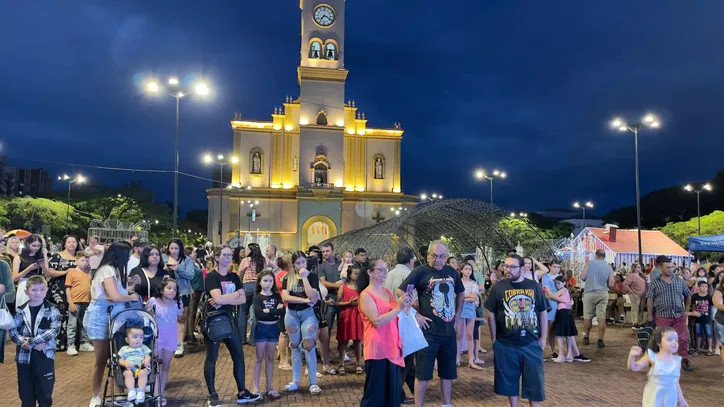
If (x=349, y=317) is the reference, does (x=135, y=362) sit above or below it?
below

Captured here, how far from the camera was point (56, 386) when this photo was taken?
24.1 feet

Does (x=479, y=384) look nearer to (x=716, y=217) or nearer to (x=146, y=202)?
(x=716, y=217)

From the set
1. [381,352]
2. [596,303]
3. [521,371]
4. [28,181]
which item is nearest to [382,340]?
[381,352]

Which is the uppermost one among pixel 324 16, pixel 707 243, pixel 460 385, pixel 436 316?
pixel 324 16

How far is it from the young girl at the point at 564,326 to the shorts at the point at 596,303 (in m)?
1.71

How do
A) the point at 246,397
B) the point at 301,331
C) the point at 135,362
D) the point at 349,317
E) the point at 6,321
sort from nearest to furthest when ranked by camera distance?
the point at 6,321, the point at 135,362, the point at 246,397, the point at 301,331, the point at 349,317

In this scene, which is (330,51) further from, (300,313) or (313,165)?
(300,313)

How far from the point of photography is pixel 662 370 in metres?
4.64

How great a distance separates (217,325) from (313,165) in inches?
1849

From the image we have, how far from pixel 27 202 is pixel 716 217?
51.6 m

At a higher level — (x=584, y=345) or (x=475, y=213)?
(x=475, y=213)

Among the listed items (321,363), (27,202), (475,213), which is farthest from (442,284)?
(27,202)

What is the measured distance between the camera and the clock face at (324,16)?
180 ft

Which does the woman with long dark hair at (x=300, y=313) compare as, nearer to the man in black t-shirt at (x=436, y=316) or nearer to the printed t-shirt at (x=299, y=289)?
the printed t-shirt at (x=299, y=289)
